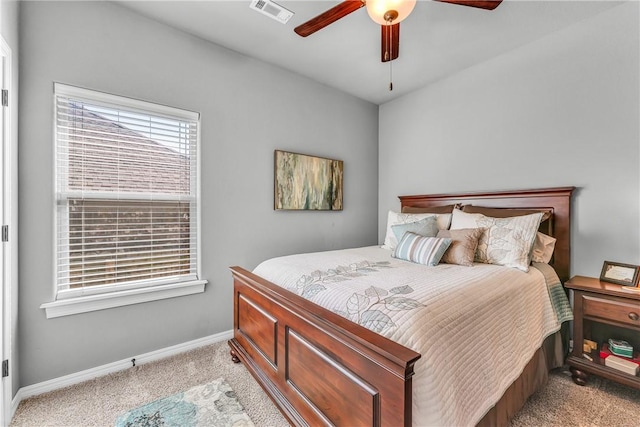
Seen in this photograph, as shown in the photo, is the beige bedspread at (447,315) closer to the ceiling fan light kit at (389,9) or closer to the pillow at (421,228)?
the pillow at (421,228)

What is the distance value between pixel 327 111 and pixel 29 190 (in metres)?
2.75

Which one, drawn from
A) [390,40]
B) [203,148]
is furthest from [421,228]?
[203,148]

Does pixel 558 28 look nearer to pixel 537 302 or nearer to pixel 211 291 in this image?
pixel 537 302

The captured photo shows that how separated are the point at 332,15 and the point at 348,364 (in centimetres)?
190

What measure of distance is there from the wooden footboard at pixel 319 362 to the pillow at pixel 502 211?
1975 millimetres

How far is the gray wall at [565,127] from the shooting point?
6.73ft

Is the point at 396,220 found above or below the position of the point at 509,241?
above

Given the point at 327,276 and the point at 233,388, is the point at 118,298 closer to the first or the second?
the point at 233,388

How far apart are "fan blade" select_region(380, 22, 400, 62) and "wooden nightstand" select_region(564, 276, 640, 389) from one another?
Result: 2.06 meters

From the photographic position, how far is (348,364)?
1135 mm

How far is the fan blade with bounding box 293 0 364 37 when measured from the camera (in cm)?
158

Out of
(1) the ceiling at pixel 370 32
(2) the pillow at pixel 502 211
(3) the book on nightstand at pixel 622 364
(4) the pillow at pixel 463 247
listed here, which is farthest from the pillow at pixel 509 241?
(1) the ceiling at pixel 370 32

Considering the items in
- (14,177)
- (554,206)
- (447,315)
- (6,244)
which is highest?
(14,177)

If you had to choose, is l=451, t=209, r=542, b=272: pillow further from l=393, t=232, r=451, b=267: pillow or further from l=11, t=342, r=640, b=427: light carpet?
l=11, t=342, r=640, b=427: light carpet
